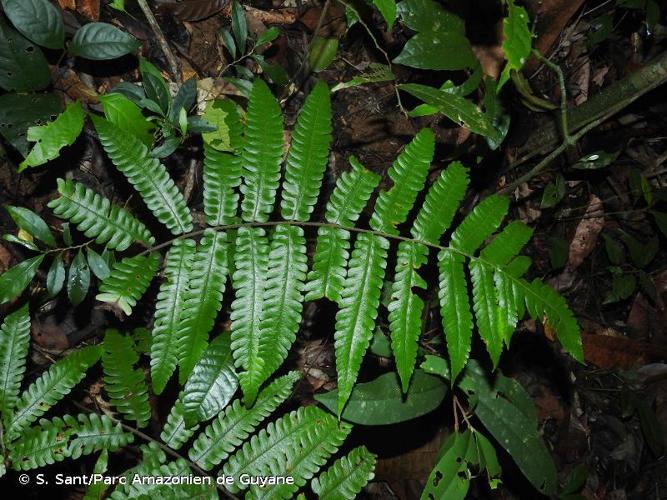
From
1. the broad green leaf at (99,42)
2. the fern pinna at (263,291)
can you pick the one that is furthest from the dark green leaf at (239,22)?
the fern pinna at (263,291)

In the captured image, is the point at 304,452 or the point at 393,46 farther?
the point at 393,46

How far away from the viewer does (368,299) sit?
2.21 m

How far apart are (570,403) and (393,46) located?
2.96 m

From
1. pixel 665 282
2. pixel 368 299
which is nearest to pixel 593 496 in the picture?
pixel 665 282

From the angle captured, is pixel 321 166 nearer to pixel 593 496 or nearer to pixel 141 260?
pixel 141 260

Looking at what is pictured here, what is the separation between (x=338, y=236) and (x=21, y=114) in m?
1.54

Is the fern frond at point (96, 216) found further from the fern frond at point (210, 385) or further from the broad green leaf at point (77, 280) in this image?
the fern frond at point (210, 385)

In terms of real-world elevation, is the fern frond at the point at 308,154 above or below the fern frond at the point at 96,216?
above

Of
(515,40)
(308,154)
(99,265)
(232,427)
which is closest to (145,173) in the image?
(99,265)

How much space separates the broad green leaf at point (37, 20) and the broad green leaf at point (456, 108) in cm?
159

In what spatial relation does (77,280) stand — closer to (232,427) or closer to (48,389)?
(48,389)

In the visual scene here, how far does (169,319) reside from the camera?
214 centimetres

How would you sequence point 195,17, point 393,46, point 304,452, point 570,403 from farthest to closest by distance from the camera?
point 570,403
point 393,46
point 195,17
point 304,452

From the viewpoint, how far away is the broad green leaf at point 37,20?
8.08 feet
